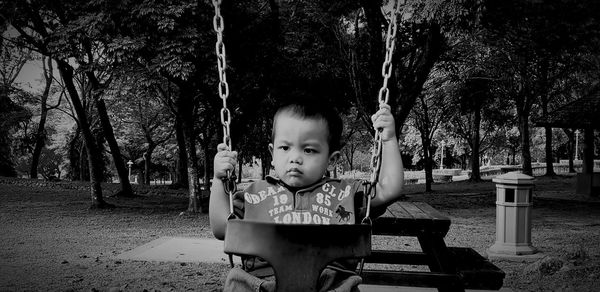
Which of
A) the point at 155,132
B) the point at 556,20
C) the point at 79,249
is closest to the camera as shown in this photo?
the point at 79,249

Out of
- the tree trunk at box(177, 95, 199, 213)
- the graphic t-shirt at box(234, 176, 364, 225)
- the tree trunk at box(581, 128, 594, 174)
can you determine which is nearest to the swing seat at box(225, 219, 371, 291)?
the graphic t-shirt at box(234, 176, 364, 225)

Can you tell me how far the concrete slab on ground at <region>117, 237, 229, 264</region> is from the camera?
713 cm

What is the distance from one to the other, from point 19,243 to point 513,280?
745 cm

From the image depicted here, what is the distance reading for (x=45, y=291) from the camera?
211 inches

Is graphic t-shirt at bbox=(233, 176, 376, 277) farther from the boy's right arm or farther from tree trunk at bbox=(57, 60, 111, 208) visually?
tree trunk at bbox=(57, 60, 111, 208)

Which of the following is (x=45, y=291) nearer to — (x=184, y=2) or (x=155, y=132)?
(x=184, y=2)

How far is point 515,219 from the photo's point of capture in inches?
300

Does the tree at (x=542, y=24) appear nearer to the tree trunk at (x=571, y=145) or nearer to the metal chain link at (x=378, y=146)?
the metal chain link at (x=378, y=146)

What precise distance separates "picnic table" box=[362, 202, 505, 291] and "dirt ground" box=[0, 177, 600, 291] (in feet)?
5.65

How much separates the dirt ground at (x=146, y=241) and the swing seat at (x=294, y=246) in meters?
3.86

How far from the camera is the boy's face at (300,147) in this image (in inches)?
87.7

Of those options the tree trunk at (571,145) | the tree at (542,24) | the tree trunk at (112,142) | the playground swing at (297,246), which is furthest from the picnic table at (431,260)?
the tree trunk at (571,145)

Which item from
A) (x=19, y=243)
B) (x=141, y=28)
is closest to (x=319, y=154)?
(x=19, y=243)

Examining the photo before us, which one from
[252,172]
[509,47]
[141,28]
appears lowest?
[252,172]
